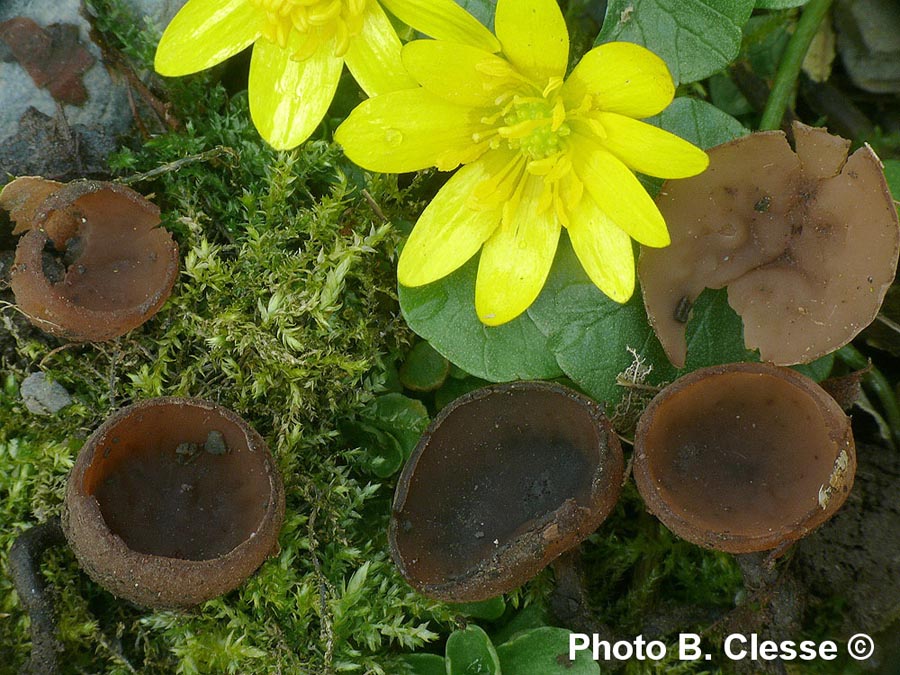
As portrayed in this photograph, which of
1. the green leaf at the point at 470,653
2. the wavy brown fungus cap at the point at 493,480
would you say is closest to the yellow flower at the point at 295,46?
the wavy brown fungus cap at the point at 493,480

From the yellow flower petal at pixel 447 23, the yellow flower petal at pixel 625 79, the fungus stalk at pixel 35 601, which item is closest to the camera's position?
the yellow flower petal at pixel 625 79

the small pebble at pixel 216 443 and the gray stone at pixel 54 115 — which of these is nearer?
the small pebble at pixel 216 443

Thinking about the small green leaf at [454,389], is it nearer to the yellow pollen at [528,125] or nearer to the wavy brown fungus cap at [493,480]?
the wavy brown fungus cap at [493,480]

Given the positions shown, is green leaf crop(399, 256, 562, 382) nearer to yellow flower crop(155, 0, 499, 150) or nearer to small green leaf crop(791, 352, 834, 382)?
yellow flower crop(155, 0, 499, 150)

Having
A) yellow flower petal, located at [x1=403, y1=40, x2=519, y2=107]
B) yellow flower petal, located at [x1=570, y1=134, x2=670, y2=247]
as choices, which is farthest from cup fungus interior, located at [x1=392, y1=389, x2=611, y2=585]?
yellow flower petal, located at [x1=403, y1=40, x2=519, y2=107]

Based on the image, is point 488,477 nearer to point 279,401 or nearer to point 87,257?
point 279,401

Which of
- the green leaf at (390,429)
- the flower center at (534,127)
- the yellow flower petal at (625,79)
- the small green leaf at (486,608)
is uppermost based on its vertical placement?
the yellow flower petal at (625,79)
